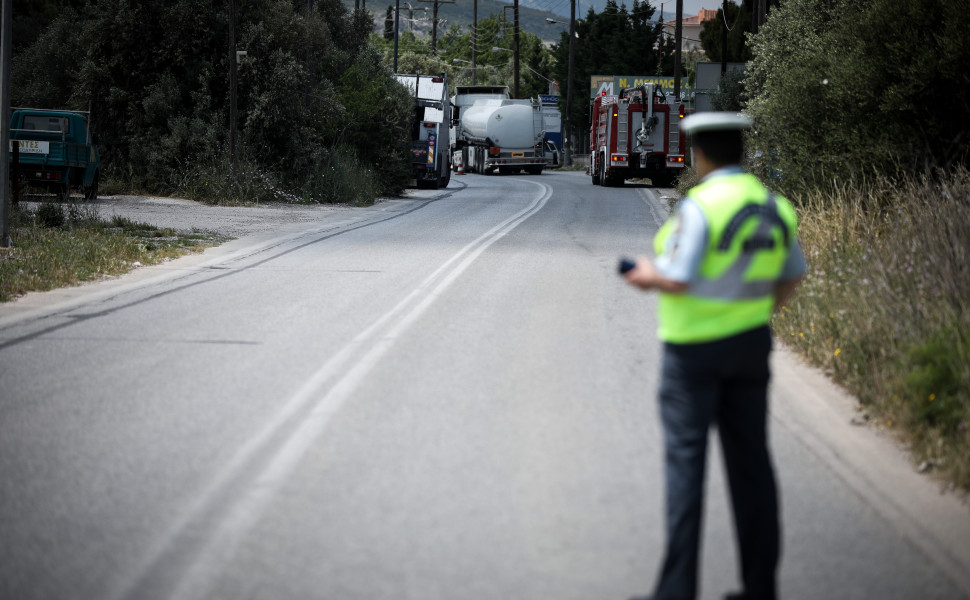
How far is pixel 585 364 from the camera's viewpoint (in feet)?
29.2

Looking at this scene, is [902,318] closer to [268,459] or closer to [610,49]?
[268,459]

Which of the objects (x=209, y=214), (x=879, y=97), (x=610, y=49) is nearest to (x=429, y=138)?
(x=209, y=214)

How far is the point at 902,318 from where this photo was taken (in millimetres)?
7906

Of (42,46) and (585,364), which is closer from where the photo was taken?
(585,364)

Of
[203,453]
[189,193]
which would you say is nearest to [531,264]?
[203,453]

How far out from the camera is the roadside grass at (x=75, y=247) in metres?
13.4

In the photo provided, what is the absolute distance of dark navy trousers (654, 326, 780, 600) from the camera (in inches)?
157

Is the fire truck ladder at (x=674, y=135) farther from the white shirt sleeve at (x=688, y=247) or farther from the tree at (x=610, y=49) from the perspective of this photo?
the tree at (x=610, y=49)

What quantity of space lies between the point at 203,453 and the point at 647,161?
118ft

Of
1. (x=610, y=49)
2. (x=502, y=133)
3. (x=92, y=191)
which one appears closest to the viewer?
(x=92, y=191)

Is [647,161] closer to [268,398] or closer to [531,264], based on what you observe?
[531,264]

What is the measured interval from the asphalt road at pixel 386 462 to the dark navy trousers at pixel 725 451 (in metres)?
0.37

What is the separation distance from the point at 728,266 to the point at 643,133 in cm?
3709

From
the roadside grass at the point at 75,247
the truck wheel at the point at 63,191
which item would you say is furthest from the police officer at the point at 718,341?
the truck wheel at the point at 63,191
